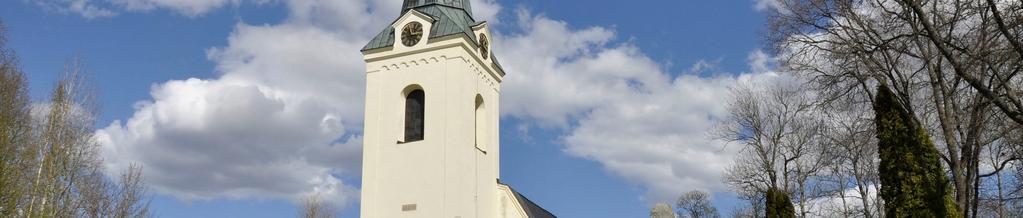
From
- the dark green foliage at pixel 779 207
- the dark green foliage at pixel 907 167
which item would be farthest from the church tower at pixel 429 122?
the dark green foliage at pixel 907 167

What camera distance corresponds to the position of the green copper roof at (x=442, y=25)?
26347 millimetres

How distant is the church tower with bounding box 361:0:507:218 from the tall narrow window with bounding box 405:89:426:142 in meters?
0.03

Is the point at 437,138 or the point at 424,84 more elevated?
the point at 424,84

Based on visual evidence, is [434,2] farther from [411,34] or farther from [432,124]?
[432,124]

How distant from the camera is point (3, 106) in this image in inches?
750

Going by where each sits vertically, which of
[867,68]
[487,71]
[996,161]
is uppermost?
[487,71]

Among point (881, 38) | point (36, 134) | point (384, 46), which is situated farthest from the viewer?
point (384, 46)

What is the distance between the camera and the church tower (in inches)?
971

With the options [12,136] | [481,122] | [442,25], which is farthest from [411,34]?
[12,136]

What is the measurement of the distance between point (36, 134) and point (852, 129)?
20920 mm

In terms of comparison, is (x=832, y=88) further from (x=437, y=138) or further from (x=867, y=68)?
(x=437, y=138)

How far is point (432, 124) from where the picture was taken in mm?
25281

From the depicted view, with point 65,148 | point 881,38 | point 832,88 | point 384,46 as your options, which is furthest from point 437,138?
point 881,38

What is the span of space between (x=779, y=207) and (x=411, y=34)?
1248 cm
